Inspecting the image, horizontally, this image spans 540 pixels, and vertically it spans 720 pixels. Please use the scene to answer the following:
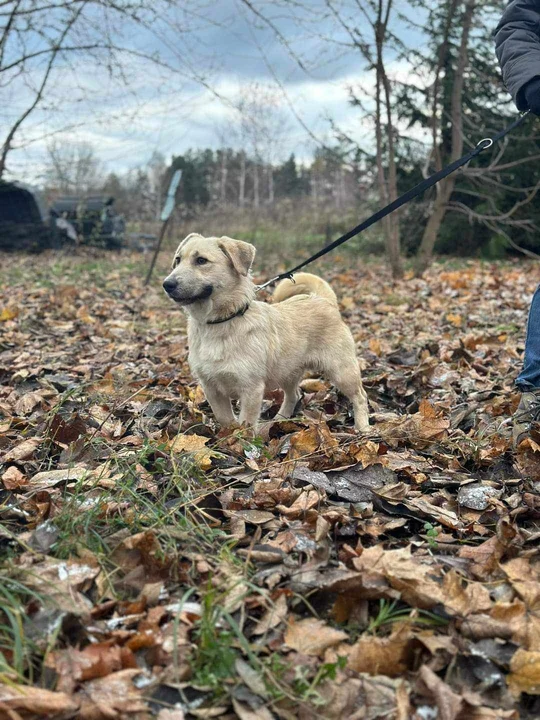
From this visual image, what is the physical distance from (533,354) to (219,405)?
207 cm

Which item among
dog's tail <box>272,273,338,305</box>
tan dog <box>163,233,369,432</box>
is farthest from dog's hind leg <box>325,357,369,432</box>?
dog's tail <box>272,273,338,305</box>

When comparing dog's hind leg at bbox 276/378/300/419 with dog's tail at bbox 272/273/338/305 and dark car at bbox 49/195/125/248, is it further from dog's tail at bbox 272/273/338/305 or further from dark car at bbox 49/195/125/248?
dark car at bbox 49/195/125/248

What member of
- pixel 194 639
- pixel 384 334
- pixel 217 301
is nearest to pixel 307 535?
pixel 194 639

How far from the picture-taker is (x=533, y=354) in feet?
12.5

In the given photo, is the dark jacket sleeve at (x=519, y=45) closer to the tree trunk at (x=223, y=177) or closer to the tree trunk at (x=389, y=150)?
the tree trunk at (x=389, y=150)

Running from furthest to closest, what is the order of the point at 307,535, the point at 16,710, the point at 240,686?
1. the point at 307,535
2. the point at 240,686
3. the point at 16,710

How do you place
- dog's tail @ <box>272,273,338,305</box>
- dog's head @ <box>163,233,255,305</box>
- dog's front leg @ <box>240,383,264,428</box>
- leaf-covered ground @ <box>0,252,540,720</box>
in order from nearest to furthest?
leaf-covered ground @ <box>0,252,540,720</box>
dog's head @ <box>163,233,255,305</box>
dog's front leg @ <box>240,383,264,428</box>
dog's tail @ <box>272,273,338,305</box>

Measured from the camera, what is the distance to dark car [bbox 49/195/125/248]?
62.0ft

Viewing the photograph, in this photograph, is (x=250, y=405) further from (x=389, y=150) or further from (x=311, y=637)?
(x=389, y=150)

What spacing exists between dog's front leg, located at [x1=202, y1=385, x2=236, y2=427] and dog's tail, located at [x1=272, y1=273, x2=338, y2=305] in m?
1.32

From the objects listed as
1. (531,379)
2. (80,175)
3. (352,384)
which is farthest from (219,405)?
(80,175)

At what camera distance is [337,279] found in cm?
1327

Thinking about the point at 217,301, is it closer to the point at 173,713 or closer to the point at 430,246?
the point at 173,713

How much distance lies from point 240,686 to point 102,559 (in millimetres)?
758
